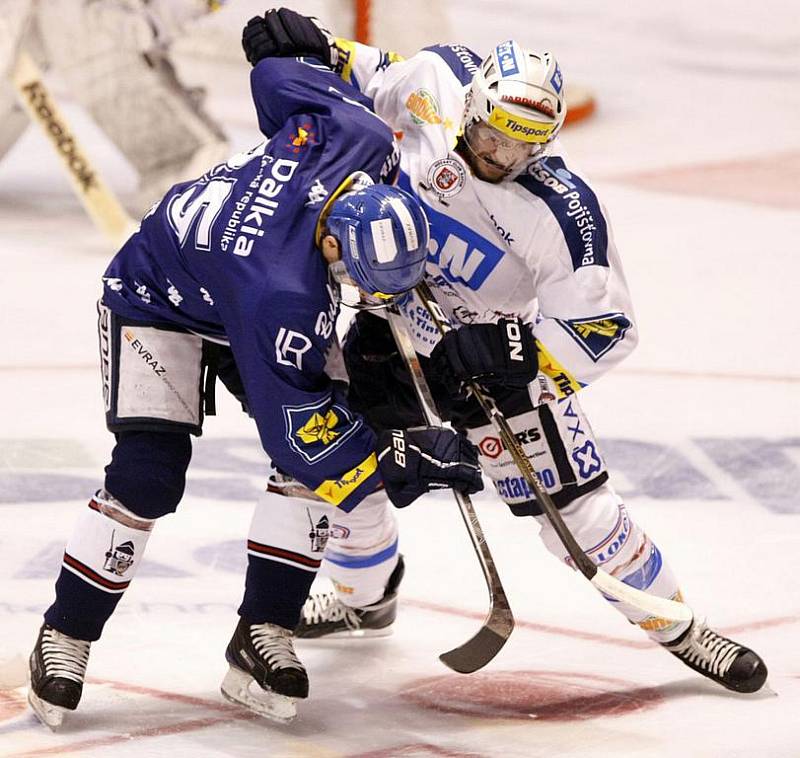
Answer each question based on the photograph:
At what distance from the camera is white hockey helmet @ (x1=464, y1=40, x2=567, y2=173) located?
121 inches

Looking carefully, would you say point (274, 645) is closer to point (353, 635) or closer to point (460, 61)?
point (353, 635)

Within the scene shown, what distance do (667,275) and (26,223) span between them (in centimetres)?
250

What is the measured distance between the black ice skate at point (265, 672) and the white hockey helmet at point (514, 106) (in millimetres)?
926

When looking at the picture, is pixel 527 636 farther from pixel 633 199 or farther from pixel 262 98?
pixel 633 199

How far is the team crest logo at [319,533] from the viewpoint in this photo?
10.4 ft

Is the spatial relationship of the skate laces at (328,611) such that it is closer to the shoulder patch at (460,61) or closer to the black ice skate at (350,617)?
the black ice skate at (350,617)

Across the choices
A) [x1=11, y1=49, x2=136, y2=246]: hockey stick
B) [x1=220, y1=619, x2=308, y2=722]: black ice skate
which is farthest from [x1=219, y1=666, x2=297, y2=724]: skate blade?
[x1=11, y1=49, x2=136, y2=246]: hockey stick

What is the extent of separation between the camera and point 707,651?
3375mm

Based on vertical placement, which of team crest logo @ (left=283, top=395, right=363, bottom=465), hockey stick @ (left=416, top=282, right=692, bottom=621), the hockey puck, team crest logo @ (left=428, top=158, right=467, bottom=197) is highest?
team crest logo @ (left=428, top=158, right=467, bottom=197)

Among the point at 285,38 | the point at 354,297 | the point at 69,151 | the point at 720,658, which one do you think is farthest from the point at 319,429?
the point at 69,151

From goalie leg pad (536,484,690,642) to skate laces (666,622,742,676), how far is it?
39 millimetres

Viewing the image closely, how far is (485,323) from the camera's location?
3.15 meters

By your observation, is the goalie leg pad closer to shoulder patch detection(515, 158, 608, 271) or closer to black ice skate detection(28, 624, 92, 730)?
shoulder patch detection(515, 158, 608, 271)

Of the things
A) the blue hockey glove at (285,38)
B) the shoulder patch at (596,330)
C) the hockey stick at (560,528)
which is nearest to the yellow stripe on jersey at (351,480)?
the hockey stick at (560,528)
